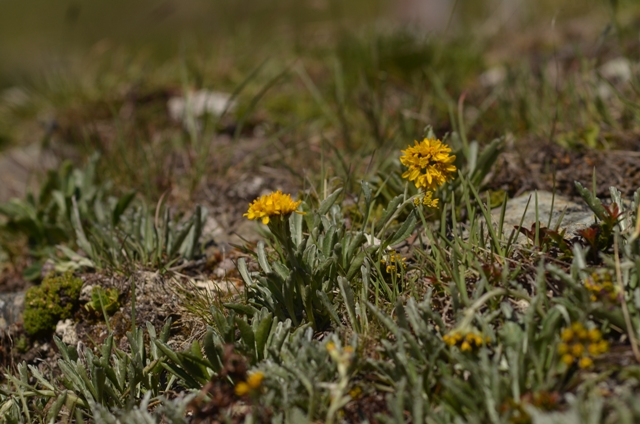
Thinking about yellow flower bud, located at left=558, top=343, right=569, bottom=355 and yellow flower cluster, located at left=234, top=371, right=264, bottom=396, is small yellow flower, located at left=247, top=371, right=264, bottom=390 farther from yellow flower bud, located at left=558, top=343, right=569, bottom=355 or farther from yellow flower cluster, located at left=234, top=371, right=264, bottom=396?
yellow flower bud, located at left=558, top=343, right=569, bottom=355

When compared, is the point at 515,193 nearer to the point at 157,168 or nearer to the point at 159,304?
the point at 159,304

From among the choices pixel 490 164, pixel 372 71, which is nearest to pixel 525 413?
pixel 490 164

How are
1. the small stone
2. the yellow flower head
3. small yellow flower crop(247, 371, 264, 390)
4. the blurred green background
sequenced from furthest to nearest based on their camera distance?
the blurred green background < the small stone < the yellow flower head < small yellow flower crop(247, 371, 264, 390)

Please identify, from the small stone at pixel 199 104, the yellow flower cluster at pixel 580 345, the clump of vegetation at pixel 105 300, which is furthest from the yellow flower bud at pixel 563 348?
the small stone at pixel 199 104

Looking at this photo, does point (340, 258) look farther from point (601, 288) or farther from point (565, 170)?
point (565, 170)

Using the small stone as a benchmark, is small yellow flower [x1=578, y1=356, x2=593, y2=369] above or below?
above

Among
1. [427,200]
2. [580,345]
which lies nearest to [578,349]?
[580,345]

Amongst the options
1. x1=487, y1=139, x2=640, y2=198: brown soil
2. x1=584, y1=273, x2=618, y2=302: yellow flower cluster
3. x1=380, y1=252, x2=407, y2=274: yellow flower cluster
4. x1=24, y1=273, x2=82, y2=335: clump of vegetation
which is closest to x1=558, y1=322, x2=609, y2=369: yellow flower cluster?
x1=584, y1=273, x2=618, y2=302: yellow flower cluster
